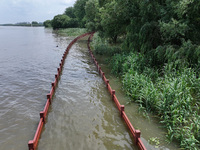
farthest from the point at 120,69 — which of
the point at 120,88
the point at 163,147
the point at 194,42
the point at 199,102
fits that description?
the point at 163,147

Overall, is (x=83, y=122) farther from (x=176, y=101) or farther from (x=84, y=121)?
(x=176, y=101)

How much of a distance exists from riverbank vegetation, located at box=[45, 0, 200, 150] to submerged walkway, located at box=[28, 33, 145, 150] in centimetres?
146

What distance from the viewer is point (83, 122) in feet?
21.9

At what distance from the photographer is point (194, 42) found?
9336 mm

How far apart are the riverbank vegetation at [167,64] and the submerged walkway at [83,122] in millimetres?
1463

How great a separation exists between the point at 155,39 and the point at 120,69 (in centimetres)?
329

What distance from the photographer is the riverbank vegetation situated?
20.4ft

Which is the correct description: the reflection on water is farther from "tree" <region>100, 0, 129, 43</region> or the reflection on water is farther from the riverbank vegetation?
"tree" <region>100, 0, 129, 43</region>

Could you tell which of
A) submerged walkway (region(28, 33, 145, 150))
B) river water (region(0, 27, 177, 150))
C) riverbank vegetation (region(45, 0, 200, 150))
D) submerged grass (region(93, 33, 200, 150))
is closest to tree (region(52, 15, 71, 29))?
riverbank vegetation (region(45, 0, 200, 150))

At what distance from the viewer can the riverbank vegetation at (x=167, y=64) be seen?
6.23 metres

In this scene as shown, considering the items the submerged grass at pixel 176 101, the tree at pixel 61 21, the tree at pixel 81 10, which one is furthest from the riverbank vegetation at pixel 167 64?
the tree at pixel 61 21

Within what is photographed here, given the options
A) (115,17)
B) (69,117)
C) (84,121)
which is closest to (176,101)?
(84,121)

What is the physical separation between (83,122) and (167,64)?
575 centimetres

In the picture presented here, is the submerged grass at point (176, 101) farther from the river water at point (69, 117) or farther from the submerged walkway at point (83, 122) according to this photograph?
the submerged walkway at point (83, 122)
